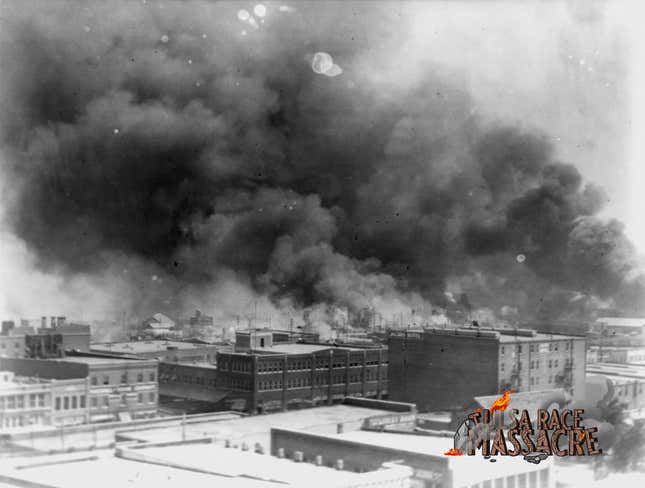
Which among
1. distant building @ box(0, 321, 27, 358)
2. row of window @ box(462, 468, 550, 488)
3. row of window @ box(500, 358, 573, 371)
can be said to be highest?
distant building @ box(0, 321, 27, 358)

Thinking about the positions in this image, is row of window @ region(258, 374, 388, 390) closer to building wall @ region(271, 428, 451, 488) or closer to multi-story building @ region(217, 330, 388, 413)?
multi-story building @ region(217, 330, 388, 413)

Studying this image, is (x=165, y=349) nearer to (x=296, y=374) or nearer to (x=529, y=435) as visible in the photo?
(x=296, y=374)

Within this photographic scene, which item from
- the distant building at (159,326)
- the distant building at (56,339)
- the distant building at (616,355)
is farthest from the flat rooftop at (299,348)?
the distant building at (616,355)

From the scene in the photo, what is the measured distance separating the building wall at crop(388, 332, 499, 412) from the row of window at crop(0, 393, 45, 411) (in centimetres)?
642

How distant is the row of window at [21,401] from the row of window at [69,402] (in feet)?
0.69

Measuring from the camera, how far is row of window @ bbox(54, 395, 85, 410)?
42.5 feet

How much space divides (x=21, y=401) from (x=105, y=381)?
1.21 meters

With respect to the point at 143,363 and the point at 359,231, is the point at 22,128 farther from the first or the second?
the point at 359,231

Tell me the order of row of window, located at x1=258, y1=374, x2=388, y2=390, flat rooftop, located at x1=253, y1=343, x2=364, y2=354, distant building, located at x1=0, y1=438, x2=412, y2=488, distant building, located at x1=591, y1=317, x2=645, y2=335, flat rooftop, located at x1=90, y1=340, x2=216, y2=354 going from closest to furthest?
distant building, located at x1=0, y1=438, x2=412, y2=488 < flat rooftop, located at x1=90, y1=340, x2=216, y2=354 < row of window, located at x1=258, y1=374, x2=388, y2=390 < flat rooftop, located at x1=253, y1=343, x2=364, y2=354 < distant building, located at x1=591, y1=317, x2=645, y2=335

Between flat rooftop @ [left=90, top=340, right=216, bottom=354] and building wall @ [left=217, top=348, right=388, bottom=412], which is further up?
flat rooftop @ [left=90, top=340, right=216, bottom=354]

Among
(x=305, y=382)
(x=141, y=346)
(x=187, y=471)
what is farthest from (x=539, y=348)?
(x=187, y=471)

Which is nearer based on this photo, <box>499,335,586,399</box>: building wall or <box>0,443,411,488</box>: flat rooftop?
<box>0,443,411,488</box>: flat rooftop

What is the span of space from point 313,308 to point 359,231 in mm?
2118

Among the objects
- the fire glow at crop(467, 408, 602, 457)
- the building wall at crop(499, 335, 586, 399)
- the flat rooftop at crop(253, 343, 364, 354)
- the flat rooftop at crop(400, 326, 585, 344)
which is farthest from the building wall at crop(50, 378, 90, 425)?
the building wall at crop(499, 335, 586, 399)
